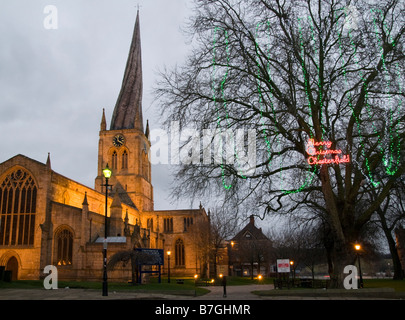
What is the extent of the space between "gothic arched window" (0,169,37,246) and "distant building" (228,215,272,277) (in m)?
37.2

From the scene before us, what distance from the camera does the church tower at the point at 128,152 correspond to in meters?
78.6

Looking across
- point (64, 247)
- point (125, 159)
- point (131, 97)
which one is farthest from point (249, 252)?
point (131, 97)

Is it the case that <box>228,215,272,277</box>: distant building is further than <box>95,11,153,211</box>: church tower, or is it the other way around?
<box>95,11,153,211</box>: church tower

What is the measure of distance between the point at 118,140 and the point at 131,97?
37.3 feet

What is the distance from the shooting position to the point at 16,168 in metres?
43.5

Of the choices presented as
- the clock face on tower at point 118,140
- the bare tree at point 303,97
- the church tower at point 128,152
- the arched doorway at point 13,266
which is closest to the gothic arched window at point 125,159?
the church tower at point 128,152

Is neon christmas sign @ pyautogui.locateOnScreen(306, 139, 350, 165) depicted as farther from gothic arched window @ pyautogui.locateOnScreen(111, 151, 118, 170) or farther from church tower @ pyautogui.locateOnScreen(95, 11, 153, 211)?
gothic arched window @ pyautogui.locateOnScreen(111, 151, 118, 170)

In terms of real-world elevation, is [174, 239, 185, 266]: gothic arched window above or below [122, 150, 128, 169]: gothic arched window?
below

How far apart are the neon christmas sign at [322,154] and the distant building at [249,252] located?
52.2m

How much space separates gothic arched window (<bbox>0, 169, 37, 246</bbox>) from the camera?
136 feet

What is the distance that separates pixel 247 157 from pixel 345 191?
5.28 meters

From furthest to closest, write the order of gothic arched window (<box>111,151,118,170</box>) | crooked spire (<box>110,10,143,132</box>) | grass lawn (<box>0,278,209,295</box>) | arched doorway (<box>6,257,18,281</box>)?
crooked spire (<box>110,10,143,132</box>) < gothic arched window (<box>111,151,118,170</box>) < arched doorway (<box>6,257,18,281</box>) < grass lawn (<box>0,278,209,295</box>)

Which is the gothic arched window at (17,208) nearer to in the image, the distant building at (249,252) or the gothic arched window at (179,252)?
the distant building at (249,252)

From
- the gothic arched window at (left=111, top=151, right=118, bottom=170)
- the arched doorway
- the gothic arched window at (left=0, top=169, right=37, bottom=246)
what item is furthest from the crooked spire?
the arched doorway
